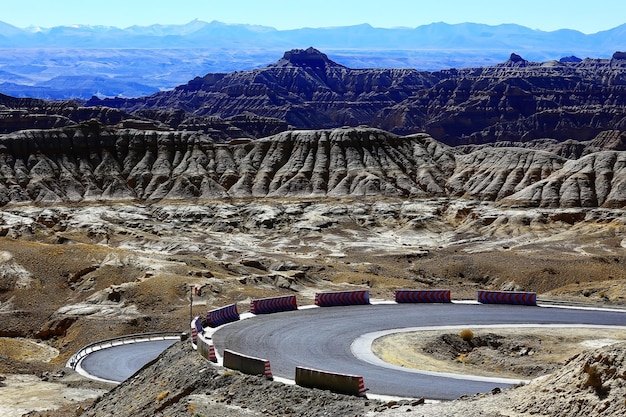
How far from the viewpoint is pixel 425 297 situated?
6638 cm

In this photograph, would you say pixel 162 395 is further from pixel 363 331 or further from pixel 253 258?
pixel 253 258

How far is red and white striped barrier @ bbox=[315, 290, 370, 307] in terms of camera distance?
211 ft

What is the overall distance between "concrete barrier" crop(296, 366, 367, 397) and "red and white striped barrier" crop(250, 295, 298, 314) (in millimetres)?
22516

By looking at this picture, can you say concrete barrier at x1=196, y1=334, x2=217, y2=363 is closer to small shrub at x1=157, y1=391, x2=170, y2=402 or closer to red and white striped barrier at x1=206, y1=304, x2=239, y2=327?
small shrub at x1=157, y1=391, x2=170, y2=402

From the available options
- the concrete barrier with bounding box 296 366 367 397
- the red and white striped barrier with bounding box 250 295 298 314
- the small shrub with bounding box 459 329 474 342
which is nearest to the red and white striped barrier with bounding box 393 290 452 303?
the red and white striped barrier with bounding box 250 295 298 314

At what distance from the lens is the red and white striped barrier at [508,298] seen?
66.2 meters

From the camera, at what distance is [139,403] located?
1655 inches

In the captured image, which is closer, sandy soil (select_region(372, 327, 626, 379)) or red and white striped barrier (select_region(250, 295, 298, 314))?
sandy soil (select_region(372, 327, 626, 379))

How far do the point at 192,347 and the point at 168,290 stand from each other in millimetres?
36212

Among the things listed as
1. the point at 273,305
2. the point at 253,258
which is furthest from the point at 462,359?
the point at 253,258

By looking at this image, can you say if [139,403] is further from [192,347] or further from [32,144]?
[32,144]

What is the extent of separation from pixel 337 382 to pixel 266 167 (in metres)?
128

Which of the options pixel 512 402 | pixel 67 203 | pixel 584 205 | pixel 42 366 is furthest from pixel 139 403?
pixel 67 203

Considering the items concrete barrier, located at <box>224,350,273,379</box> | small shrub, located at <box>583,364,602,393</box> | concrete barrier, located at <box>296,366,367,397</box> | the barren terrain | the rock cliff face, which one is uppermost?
small shrub, located at <box>583,364,602,393</box>
